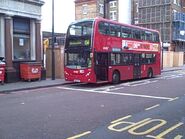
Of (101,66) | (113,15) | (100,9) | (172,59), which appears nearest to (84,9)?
(100,9)

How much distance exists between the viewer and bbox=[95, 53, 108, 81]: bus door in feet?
65.0

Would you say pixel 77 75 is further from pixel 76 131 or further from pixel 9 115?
pixel 76 131

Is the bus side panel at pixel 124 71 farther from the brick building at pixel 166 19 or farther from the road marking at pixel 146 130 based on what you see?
the brick building at pixel 166 19

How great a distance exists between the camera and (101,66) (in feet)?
66.4

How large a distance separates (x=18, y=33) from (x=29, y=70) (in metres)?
2.52

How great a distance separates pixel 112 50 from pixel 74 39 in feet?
7.89

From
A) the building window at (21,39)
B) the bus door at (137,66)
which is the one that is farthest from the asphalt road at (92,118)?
the bus door at (137,66)

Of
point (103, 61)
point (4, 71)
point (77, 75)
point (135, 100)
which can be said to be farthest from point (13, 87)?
point (135, 100)

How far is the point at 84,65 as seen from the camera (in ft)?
64.0

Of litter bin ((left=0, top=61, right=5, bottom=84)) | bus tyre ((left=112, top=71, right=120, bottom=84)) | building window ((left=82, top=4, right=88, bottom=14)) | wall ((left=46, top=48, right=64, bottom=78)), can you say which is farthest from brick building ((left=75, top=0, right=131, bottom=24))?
litter bin ((left=0, top=61, right=5, bottom=84))

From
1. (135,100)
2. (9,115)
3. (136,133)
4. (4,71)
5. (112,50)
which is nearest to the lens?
(136,133)

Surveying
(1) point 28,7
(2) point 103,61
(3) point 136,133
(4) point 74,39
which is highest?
(1) point 28,7

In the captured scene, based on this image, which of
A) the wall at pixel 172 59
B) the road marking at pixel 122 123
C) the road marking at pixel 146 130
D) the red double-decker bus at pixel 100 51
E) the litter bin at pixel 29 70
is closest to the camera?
the road marking at pixel 146 130

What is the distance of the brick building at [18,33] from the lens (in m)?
19.9
